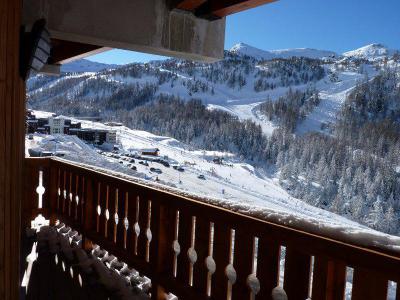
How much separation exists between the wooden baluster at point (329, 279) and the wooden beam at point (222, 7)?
6.16ft

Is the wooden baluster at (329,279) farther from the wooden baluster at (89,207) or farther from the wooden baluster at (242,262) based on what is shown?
the wooden baluster at (89,207)

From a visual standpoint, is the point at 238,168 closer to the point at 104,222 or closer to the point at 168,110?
the point at 168,110

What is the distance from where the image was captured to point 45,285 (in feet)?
9.45

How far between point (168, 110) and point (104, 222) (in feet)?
385

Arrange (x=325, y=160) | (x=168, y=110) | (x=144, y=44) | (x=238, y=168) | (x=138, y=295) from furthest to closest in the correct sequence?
(x=168, y=110) → (x=325, y=160) → (x=238, y=168) → (x=144, y=44) → (x=138, y=295)

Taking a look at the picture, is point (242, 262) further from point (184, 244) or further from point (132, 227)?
point (132, 227)

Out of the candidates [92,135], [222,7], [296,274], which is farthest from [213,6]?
[92,135]

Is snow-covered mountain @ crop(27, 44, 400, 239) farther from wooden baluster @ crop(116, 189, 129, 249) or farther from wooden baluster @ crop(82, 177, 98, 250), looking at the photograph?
wooden baluster @ crop(116, 189, 129, 249)

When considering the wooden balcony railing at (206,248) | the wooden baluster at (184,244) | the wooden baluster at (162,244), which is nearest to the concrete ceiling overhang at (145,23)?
the wooden balcony railing at (206,248)

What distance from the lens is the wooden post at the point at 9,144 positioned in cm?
167

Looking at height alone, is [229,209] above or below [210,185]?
above

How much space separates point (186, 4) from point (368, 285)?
2.62 meters

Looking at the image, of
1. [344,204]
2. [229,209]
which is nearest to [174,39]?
[229,209]

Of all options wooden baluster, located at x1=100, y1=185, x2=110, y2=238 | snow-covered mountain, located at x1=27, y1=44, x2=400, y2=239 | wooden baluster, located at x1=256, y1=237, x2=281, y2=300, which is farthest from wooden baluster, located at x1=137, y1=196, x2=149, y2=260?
snow-covered mountain, located at x1=27, y1=44, x2=400, y2=239
